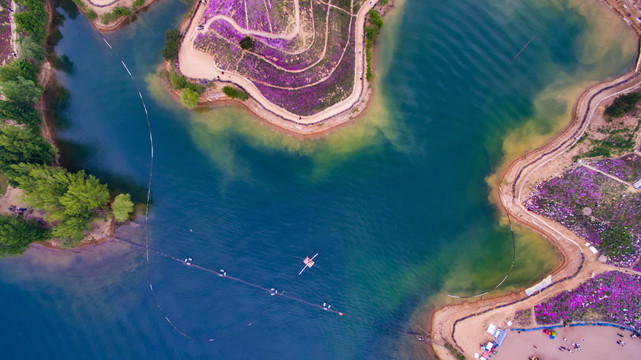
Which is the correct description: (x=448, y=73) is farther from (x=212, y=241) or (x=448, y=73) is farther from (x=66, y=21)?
A: (x=66, y=21)

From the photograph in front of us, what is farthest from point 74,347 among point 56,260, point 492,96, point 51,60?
point 492,96

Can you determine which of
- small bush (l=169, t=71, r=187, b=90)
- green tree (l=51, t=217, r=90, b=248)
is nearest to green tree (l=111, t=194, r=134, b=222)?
green tree (l=51, t=217, r=90, b=248)

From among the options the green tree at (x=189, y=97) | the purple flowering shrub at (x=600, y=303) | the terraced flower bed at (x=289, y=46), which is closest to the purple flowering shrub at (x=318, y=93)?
the terraced flower bed at (x=289, y=46)

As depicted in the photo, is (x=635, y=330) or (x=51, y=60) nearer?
(x=635, y=330)

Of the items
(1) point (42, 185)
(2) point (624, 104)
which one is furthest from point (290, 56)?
(2) point (624, 104)

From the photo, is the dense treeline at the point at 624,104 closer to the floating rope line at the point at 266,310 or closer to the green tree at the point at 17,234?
the floating rope line at the point at 266,310
